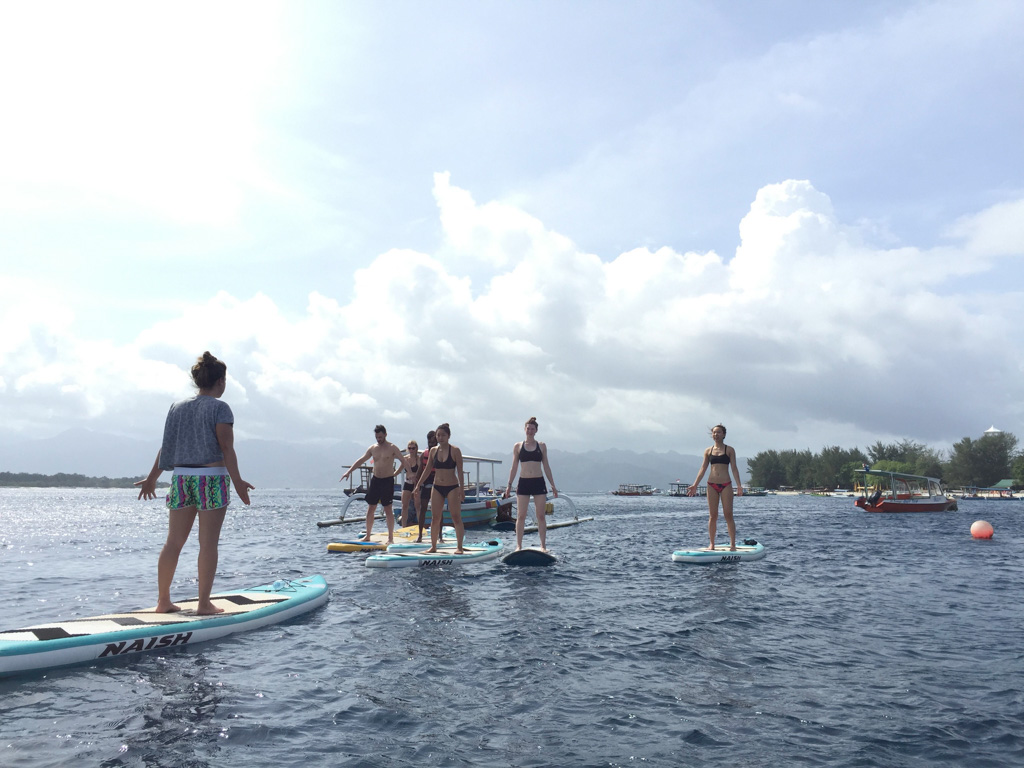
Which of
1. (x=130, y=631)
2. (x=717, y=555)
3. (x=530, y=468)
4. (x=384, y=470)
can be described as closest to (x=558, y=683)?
(x=130, y=631)

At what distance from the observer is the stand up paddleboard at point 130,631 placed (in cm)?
635

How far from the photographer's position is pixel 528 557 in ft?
45.8

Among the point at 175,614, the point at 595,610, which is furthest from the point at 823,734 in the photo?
the point at 175,614

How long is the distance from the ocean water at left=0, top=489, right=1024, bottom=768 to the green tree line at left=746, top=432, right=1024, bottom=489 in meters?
130

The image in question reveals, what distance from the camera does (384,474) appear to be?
664 inches

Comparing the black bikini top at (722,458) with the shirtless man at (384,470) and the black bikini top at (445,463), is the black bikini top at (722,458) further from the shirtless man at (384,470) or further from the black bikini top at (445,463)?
the shirtless man at (384,470)

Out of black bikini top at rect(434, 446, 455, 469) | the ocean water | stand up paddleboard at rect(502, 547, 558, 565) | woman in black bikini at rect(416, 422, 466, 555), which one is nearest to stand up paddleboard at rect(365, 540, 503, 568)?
woman in black bikini at rect(416, 422, 466, 555)

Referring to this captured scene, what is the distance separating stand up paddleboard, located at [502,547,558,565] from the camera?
13930mm

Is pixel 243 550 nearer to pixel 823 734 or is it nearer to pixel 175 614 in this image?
pixel 175 614

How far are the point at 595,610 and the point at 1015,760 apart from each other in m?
5.55

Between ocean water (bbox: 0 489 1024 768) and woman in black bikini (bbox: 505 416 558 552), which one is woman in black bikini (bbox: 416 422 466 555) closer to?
woman in black bikini (bbox: 505 416 558 552)

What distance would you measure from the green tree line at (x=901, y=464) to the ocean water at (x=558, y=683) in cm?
12966

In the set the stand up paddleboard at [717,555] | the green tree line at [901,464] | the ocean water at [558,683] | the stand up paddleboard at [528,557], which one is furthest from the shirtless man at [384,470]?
the green tree line at [901,464]

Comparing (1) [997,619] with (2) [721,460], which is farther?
(2) [721,460]
